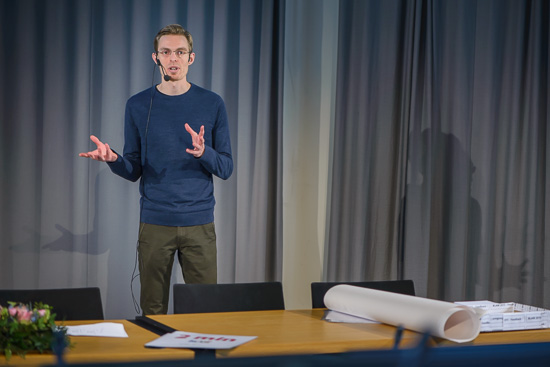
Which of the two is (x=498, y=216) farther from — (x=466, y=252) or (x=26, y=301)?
(x=26, y=301)

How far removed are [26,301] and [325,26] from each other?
3.12m

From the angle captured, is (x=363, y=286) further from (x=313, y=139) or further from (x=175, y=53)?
(x=313, y=139)

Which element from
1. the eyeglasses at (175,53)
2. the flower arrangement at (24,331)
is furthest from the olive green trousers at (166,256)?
the flower arrangement at (24,331)

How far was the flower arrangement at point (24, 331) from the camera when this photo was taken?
163 centimetres

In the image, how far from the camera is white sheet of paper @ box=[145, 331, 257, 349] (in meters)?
1.77

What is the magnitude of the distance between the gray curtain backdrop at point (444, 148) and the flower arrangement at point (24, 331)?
2994 mm

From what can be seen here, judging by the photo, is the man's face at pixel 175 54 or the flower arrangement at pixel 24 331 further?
the man's face at pixel 175 54

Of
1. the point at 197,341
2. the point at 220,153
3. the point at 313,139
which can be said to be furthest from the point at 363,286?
the point at 313,139

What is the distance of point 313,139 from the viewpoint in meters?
4.65

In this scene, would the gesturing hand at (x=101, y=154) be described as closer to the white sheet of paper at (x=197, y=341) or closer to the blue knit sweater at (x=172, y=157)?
the blue knit sweater at (x=172, y=157)

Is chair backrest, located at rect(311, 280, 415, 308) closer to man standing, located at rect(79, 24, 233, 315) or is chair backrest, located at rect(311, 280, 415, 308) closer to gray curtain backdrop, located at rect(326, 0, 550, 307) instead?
man standing, located at rect(79, 24, 233, 315)

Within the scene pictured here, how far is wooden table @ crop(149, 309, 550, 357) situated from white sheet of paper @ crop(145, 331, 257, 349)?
28mm

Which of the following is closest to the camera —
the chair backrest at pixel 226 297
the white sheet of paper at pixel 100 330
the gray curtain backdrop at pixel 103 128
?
the white sheet of paper at pixel 100 330

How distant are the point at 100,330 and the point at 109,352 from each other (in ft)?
0.92
